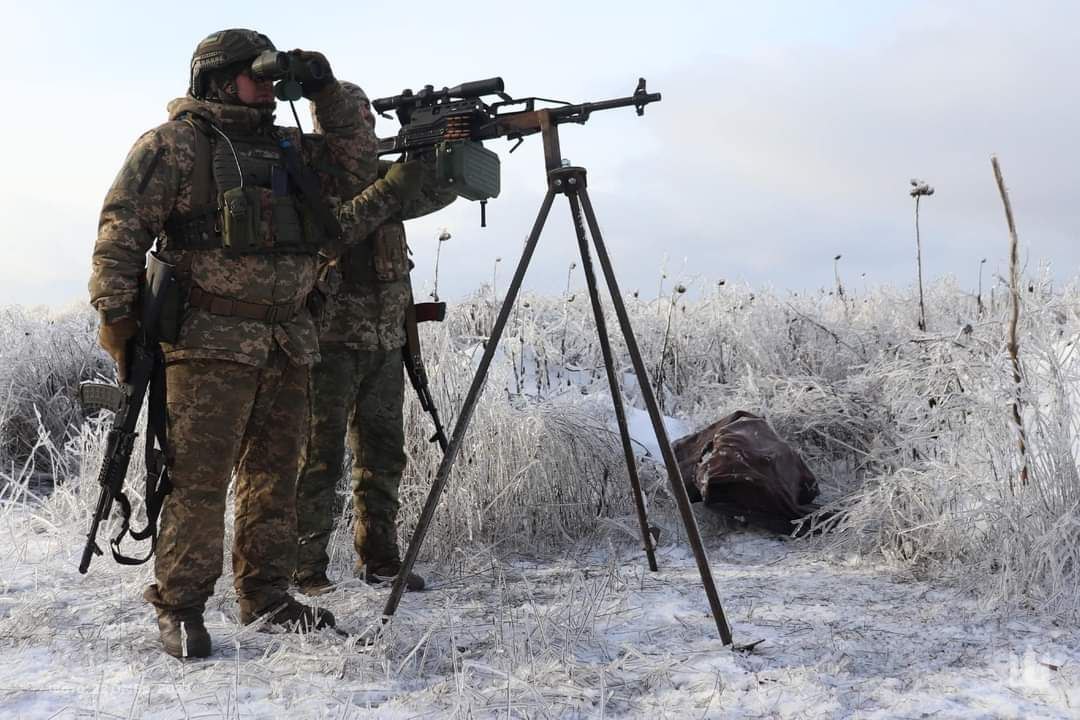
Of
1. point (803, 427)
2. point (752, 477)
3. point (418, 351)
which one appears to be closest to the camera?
point (418, 351)

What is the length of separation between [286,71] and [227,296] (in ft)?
2.51

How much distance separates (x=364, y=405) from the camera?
3.84 meters

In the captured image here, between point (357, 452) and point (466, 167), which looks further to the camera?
point (357, 452)

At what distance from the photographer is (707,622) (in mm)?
3234

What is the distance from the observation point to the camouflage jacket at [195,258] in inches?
112

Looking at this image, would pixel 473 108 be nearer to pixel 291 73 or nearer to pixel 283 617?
pixel 291 73

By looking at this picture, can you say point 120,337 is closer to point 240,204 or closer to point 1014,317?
point 240,204

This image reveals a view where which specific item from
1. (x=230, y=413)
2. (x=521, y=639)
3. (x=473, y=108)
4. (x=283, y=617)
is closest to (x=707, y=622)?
(x=521, y=639)

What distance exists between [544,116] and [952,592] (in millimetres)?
2472

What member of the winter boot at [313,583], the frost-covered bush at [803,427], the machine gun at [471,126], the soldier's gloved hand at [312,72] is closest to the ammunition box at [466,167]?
the machine gun at [471,126]

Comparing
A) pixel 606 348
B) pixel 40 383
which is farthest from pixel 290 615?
pixel 40 383

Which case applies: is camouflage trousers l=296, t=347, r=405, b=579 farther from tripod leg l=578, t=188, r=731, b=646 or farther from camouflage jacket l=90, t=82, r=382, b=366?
tripod leg l=578, t=188, r=731, b=646

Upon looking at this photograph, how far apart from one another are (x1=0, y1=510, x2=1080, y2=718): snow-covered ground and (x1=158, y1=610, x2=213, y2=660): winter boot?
6 centimetres

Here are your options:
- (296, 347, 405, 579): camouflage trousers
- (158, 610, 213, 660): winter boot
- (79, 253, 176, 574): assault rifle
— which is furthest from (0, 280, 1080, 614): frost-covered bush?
(79, 253, 176, 574): assault rifle
